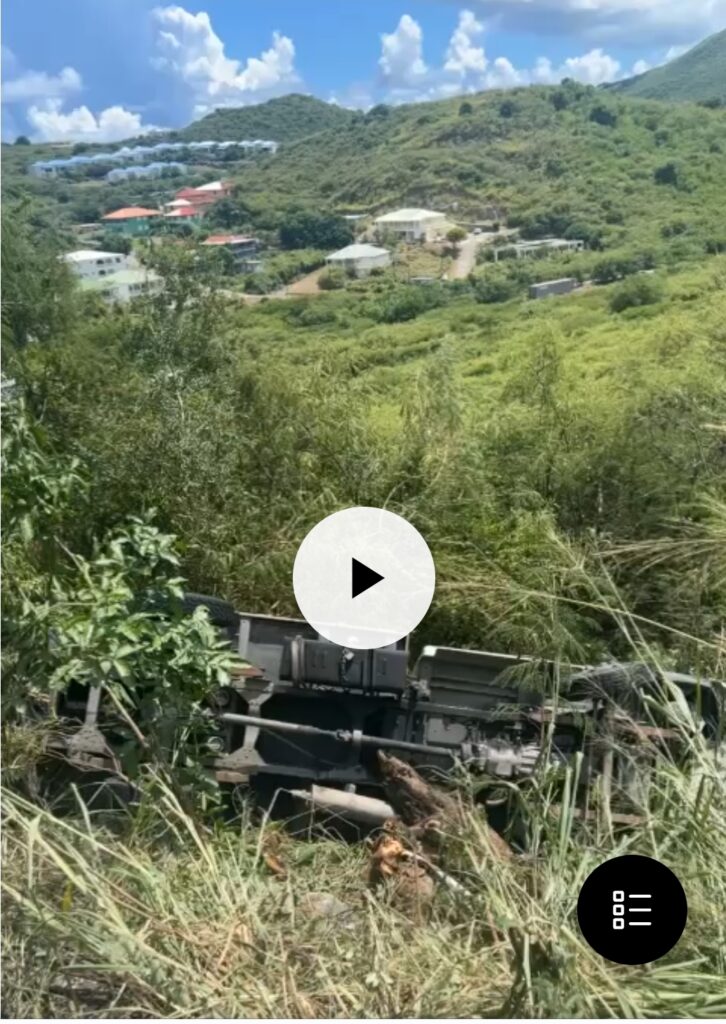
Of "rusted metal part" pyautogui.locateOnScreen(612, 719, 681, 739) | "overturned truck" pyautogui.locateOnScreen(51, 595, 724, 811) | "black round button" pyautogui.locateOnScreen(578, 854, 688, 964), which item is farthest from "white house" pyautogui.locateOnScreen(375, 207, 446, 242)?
"black round button" pyautogui.locateOnScreen(578, 854, 688, 964)

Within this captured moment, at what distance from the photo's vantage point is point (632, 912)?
105 cm

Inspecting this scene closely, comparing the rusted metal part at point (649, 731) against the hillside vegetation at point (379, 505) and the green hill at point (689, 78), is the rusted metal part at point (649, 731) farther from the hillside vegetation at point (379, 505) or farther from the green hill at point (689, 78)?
the green hill at point (689, 78)

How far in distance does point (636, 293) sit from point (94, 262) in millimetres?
857

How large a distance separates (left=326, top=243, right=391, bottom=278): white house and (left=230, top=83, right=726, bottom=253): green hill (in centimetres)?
6

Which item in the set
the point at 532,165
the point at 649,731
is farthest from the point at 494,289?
the point at 649,731

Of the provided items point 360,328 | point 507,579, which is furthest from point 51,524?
point 507,579

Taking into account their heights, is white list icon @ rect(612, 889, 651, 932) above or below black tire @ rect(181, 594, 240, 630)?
below

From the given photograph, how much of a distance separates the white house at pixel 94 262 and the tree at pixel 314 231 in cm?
25

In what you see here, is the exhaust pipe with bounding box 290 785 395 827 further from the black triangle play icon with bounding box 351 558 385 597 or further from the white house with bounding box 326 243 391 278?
the white house with bounding box 326 243 391 278

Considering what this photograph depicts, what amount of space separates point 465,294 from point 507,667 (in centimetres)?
56

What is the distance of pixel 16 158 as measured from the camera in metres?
1.21

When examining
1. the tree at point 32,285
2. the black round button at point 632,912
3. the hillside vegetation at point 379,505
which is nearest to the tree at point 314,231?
the hillside vegetation at point 379,505

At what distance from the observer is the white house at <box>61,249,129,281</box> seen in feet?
4.76

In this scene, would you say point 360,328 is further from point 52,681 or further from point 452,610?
point 52,681
